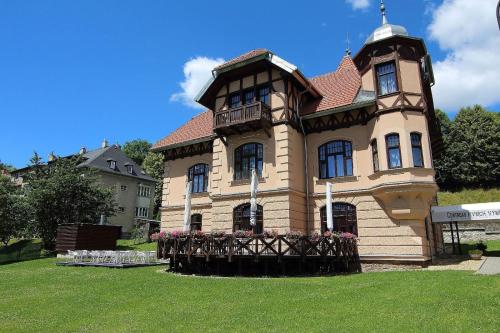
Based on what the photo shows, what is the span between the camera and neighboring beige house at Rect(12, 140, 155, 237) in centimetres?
4777

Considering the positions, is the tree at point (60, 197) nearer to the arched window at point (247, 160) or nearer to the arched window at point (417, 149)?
the arched window at point (247, 160)

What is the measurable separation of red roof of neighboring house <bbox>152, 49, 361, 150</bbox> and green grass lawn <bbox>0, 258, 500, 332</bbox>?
10.9 m

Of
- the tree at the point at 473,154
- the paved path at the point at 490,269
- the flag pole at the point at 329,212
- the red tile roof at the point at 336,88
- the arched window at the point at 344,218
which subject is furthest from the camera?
the tree at the point at 473,154

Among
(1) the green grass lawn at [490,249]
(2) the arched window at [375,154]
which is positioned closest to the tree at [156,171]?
(1) the green grass lawn at [490,249]

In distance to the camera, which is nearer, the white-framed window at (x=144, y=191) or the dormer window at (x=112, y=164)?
the dormer window at (x=112, y=164)

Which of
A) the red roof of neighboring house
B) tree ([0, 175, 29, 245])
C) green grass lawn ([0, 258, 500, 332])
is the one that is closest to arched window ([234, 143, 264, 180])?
the red roof of neighboring house

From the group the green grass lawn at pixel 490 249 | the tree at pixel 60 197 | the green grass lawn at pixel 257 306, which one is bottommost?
the green grass lawn at pixel 257 306

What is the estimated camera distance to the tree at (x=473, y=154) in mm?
44969

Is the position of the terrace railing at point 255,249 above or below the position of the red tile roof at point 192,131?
below

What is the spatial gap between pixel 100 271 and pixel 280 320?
1239cm

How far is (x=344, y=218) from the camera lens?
1933 cm

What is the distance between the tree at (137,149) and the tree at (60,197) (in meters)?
44.0

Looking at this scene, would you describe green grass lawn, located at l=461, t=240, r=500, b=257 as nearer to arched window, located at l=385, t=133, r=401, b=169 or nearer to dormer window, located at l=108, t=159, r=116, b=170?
arched window, located at l=385, t=133, r=401, b=169

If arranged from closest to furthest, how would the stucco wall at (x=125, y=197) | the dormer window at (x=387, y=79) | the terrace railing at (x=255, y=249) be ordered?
the terrace railing at (x=255, y=249) < the dormer window at (x=387, y=79) < the stucco wall at (x=125, y=197)
